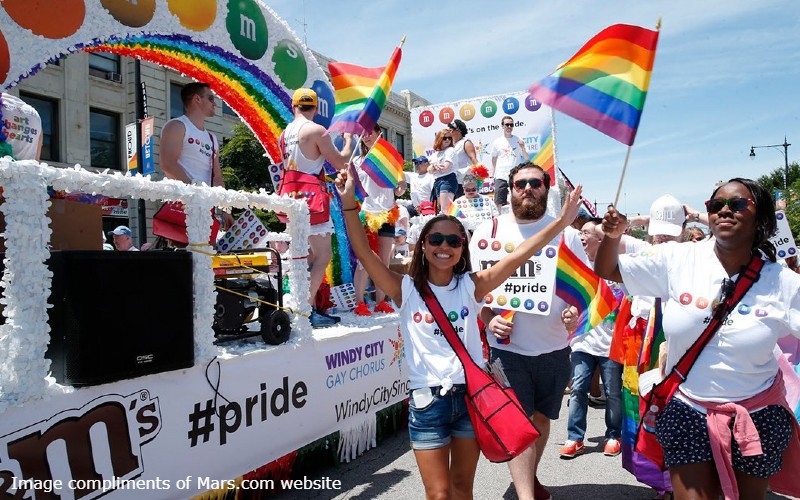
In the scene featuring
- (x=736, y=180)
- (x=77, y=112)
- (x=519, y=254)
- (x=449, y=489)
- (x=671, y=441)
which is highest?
(x=77, y=112)

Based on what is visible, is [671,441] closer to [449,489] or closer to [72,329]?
[449,489]

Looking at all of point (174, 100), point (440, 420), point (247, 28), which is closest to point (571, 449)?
point (440, 420)

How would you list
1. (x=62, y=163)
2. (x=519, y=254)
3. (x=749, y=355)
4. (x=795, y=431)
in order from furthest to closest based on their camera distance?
(x=62, y=163)
(x=519, y=254)
(x=795, y=431)
(x=749, y=355)

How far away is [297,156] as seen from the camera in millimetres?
5223

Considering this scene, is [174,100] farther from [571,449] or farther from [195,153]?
[571,449]

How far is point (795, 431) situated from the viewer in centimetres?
264

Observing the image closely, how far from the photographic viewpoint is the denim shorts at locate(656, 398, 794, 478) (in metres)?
2.47

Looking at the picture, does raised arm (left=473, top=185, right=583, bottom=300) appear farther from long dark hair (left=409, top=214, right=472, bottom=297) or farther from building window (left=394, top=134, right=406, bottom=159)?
building window (left=394, top=134, right=406, bottom=159)

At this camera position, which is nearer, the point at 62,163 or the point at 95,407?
the point at 95,407

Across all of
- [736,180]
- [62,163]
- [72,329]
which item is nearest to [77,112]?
[62,163]

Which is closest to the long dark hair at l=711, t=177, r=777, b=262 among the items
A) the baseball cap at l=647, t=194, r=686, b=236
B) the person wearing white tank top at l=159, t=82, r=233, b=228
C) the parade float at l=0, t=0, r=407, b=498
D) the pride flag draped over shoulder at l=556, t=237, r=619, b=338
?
the pride flag draped over shoulder at l=556, t=237, r=619, b=338

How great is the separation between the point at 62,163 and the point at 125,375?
66.3ft

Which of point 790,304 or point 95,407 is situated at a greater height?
point 790,304

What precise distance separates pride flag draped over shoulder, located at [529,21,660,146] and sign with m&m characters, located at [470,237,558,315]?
84 cm
